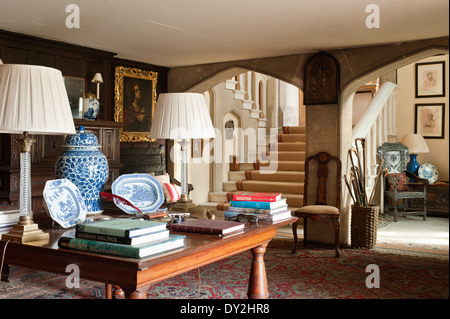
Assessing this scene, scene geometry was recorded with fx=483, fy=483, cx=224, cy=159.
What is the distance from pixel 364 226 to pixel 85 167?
4.23 m

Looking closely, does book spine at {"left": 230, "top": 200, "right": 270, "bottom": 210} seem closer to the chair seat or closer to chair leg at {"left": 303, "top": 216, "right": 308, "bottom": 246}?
the chair seat

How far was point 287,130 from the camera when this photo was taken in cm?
1040

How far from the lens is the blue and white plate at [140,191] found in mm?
3195

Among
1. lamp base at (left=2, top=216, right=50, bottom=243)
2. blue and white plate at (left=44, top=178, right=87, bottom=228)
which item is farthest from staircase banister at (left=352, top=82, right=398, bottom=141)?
lamp base at (left=2, top=216, right=50, bottom=243)

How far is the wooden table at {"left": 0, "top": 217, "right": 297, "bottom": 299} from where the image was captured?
1.93 meters

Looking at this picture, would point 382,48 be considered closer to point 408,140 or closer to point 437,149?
point 408,140

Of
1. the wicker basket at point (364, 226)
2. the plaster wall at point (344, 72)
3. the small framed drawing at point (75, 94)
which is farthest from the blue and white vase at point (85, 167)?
the plaster wall at point (344, 72)

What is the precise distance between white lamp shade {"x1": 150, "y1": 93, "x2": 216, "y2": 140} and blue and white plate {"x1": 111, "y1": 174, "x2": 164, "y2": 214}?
33 centimetres

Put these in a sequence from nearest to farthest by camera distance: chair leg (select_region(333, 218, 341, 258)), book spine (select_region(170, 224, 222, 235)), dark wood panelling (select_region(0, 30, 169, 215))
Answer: book spine (select_region(170, 224, 222, 235)), dark wood panelling (select_region(0, 30, 169, 215)), chair leg (select_region(333, 218, 341, 258))

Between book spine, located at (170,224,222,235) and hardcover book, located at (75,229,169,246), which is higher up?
hardcover book, located at (75,229,169,246)

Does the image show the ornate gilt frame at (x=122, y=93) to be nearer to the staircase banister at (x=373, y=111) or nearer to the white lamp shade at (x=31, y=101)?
the staircase banister at (x=373, y=111)

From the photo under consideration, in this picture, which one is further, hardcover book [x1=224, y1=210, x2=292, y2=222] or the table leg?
the table leg

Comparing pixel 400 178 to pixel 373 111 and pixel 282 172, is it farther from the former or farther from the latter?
pixel 282 172

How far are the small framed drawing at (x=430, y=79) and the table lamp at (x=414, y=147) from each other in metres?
1.12
